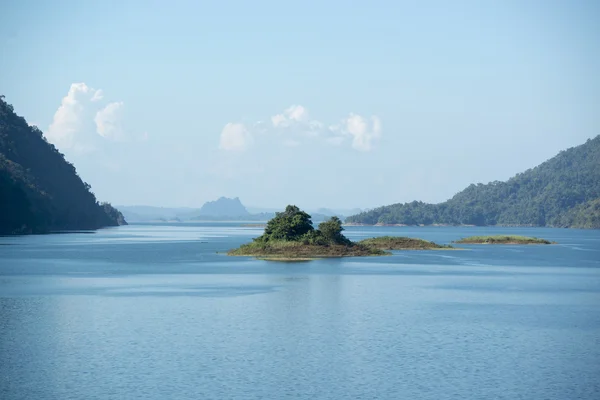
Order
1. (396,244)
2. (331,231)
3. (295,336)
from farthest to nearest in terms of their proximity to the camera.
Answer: (396,244), (331,231), (295,336)

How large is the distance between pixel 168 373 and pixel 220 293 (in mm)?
35948

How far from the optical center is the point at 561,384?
38969mm

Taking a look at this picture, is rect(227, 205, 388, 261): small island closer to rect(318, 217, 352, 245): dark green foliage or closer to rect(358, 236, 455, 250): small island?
rect(318, 217, 352, 245): dark green foliage

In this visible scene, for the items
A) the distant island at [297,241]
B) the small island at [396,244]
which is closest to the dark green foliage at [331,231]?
the distant island at [297,241]

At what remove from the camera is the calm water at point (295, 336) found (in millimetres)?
38469

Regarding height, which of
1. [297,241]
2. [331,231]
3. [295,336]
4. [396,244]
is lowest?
[295,336]

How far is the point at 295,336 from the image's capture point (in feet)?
172

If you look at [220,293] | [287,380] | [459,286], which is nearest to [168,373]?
[287,380]

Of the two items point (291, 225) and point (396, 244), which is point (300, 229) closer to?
point (291, 225)

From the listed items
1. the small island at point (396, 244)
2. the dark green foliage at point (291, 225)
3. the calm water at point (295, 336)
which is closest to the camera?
the calm water at point (295, 336)

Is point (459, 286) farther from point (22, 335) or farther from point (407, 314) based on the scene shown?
point (22, 335)

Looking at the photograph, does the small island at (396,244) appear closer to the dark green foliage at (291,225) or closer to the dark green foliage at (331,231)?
the dark green foliage at (331,231)

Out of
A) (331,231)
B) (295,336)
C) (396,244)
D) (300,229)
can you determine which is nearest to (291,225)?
(300,229)

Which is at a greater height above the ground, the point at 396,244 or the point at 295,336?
the point at 396,244
